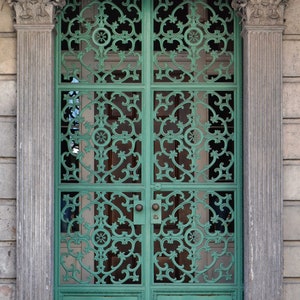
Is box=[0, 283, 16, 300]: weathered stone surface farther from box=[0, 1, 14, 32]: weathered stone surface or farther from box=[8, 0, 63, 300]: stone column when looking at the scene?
box=[0, 1, 14, 32]: weathered stone surface

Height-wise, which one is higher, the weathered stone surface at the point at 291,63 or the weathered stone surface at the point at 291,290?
the weathered stone surface at the point at 291,63

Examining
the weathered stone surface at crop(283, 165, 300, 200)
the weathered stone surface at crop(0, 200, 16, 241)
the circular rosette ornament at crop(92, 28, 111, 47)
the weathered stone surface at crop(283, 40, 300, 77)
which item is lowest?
the weathered stone surface at crop(0, 200, 16, 241)

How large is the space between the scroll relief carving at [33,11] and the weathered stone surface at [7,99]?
63cm

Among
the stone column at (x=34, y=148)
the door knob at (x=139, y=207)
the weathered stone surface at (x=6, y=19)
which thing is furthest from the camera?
the door knob at (x=139, y=207)

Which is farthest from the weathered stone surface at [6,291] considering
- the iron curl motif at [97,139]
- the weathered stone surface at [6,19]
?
the weathered stone surface at [6,19]

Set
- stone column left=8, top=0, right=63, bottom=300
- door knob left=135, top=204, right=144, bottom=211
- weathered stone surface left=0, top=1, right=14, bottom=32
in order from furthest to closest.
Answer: door knob left=135, top=204, right=144, bottom=211 < weathered stone surface left=0, top=1, right=14, bottom=32 < stone column left=8, top=0, right=63, bottom=300

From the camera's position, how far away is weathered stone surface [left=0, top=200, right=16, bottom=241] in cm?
784

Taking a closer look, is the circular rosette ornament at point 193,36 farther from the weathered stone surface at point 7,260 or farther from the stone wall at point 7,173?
the weathered stone surface at point 7,260

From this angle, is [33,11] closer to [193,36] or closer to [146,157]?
[193,36]

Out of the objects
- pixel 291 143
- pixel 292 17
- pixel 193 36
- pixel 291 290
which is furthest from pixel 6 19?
pixel 291 290

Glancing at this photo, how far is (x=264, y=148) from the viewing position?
25.6 feet

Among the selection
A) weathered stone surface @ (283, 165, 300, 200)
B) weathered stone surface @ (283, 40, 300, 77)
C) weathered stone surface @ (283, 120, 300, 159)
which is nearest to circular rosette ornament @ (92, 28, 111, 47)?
Answer: weathered stone surface @ (283, 40, 300, 77)

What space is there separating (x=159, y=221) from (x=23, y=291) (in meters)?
1.50

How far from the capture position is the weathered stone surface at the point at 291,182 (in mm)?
7855
